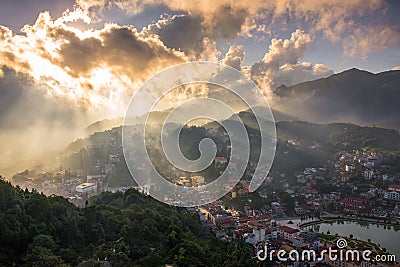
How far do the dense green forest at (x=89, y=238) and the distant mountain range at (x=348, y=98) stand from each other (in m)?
35.2

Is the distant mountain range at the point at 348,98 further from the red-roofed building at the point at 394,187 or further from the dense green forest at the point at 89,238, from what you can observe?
the dense green forest at the point at 89,238

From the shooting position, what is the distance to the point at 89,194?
502 inches

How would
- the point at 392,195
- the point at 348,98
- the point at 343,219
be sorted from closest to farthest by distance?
1. the point at 343,219
2. the point at 392,195
3. the point at 348,98

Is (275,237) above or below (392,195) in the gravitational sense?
below

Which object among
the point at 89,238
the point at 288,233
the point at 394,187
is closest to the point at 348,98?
the point at 394,187

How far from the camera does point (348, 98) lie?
1626 inches

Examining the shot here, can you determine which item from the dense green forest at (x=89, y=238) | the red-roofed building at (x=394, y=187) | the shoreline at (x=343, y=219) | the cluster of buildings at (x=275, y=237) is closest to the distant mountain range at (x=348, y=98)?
the red-roofed building at (x=394, y=187)

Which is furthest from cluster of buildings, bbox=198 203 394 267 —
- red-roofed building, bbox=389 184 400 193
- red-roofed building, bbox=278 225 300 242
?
red-roofed building, bbox=389 184 400 193

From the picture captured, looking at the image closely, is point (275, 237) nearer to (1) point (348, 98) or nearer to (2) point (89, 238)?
(2) point (89, 238)

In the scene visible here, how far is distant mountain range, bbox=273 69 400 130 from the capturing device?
3779cm

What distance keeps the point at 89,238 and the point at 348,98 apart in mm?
41353

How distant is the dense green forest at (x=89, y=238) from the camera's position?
419 cm

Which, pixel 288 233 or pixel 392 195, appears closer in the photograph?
pixel 288 233

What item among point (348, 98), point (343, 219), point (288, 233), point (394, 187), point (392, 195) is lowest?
point (343, 219)
